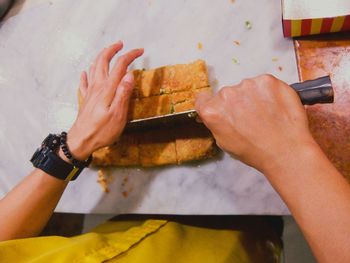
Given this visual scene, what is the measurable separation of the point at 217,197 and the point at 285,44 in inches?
22.4

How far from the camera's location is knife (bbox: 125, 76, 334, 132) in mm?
978

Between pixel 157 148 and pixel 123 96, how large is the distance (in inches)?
9.0

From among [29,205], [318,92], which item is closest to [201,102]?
[318,92]

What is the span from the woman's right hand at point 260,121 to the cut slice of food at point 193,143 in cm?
27

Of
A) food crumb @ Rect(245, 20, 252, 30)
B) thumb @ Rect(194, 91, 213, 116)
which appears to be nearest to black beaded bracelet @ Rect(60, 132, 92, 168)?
thumb @ Rect(194, 91, 213, 116)

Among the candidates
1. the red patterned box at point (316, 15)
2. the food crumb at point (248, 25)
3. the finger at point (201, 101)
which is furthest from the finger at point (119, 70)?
the red patterned box at point (316, 15)

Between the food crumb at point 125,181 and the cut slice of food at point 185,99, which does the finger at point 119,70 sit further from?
the food crumb at point 125,181

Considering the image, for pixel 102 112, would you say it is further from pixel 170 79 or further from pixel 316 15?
pixel 316 15

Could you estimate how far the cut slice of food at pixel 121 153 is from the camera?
4.53 feet

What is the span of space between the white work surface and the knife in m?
0.17

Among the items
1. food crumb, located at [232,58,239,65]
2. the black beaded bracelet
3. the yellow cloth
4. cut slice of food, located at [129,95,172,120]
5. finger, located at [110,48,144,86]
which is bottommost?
the yellow cloth

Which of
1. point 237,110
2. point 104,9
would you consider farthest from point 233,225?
point 104,9

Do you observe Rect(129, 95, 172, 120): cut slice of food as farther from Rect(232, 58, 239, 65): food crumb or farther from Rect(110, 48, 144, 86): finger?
Rect(232, 58, 239, 65): food crumb

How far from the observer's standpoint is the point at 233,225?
141 centimetres
